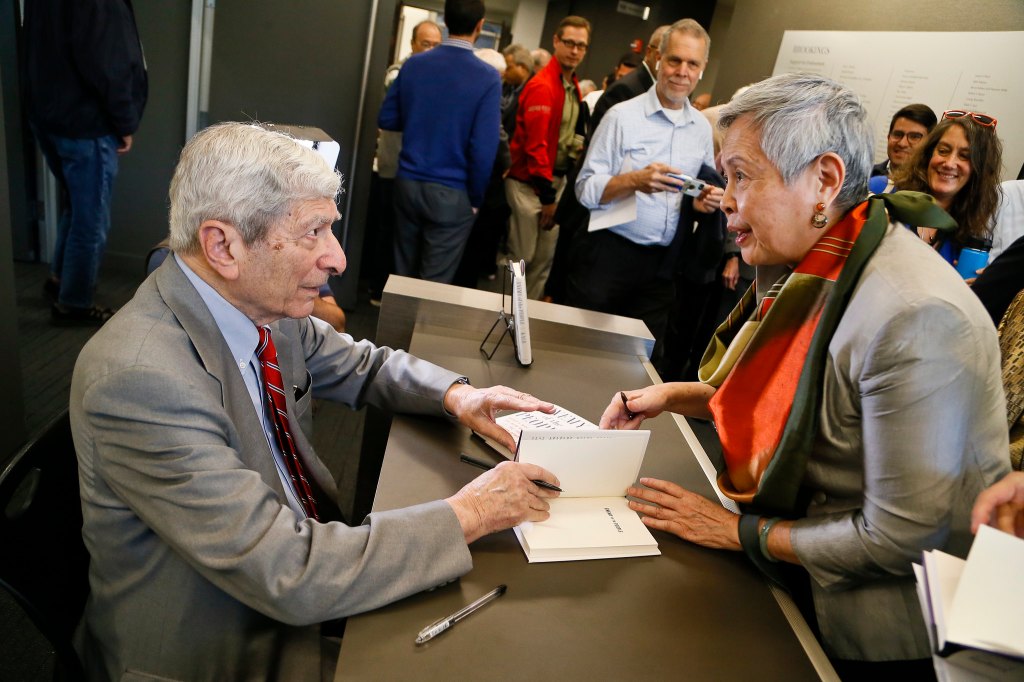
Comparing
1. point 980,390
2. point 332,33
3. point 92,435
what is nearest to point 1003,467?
point 980,390

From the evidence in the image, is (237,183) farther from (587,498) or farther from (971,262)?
(971,262)

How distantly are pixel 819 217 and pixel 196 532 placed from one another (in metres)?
1.16

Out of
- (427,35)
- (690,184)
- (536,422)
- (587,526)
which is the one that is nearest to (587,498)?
(587,526)

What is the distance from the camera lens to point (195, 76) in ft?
13.1

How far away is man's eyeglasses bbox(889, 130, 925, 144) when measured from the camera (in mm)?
3367

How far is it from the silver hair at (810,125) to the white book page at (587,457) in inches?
22.1

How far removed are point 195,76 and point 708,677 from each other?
4198 mm

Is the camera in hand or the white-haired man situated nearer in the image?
the white-haired man

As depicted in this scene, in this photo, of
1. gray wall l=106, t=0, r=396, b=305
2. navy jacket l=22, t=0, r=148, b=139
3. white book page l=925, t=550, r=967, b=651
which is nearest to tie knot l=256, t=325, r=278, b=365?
white book page l=925, t=550, r=967, b=651

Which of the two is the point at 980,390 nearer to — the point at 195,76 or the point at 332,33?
the point at 332,33

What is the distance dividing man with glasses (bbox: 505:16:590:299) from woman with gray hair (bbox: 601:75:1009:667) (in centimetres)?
307

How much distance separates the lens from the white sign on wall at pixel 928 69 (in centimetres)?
314

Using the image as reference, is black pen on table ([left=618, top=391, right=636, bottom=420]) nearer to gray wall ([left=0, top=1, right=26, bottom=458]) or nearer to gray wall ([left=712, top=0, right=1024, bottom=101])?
gray wall ([left=0, top=1, right=26, bottom=458])

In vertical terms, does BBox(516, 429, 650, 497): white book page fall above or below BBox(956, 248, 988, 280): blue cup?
below
